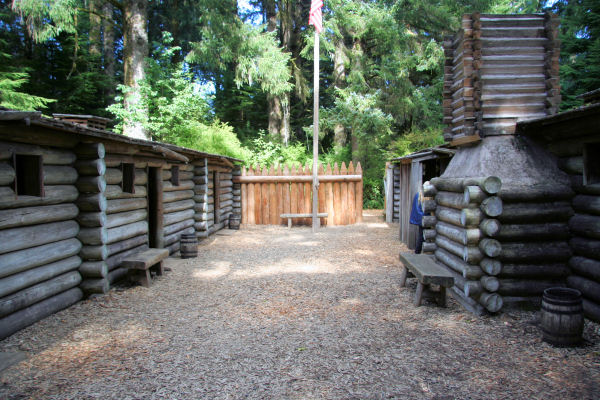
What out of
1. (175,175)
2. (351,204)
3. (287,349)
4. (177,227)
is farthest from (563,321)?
(351,204)

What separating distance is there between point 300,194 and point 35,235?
10185mm

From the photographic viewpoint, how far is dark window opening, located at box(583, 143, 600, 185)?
533 centimetres

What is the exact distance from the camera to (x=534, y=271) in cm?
554

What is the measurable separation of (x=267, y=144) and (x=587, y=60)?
14498 millimetres

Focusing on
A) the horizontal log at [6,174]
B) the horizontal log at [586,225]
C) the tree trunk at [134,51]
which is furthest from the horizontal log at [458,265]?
the tree trunk at [134,51]

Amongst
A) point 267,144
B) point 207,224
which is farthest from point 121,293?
point 267,144

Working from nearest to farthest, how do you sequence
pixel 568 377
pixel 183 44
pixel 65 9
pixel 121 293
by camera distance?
pixel 568 377
pixel 121 293
pixel 65 9
pixel 183 44

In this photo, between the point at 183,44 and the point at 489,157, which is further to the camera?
the point at 183,44

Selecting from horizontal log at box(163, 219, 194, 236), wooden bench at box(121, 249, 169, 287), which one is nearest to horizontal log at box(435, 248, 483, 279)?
wooden bench at box(121, 249, 169, 287)

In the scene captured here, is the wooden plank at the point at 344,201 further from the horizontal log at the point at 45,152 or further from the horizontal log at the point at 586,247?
the horizontal log at the point at 45,152

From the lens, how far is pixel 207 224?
12.3 m

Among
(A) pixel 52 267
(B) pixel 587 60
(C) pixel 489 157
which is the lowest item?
(A) pixel 52 267

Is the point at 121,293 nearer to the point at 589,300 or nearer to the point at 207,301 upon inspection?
the point at 207,301

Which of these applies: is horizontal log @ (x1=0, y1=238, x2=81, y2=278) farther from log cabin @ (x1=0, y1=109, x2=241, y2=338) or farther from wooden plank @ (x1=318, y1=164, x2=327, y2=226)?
wooden plank @ (x1=318, y1=164, x2=327, y2=226)
